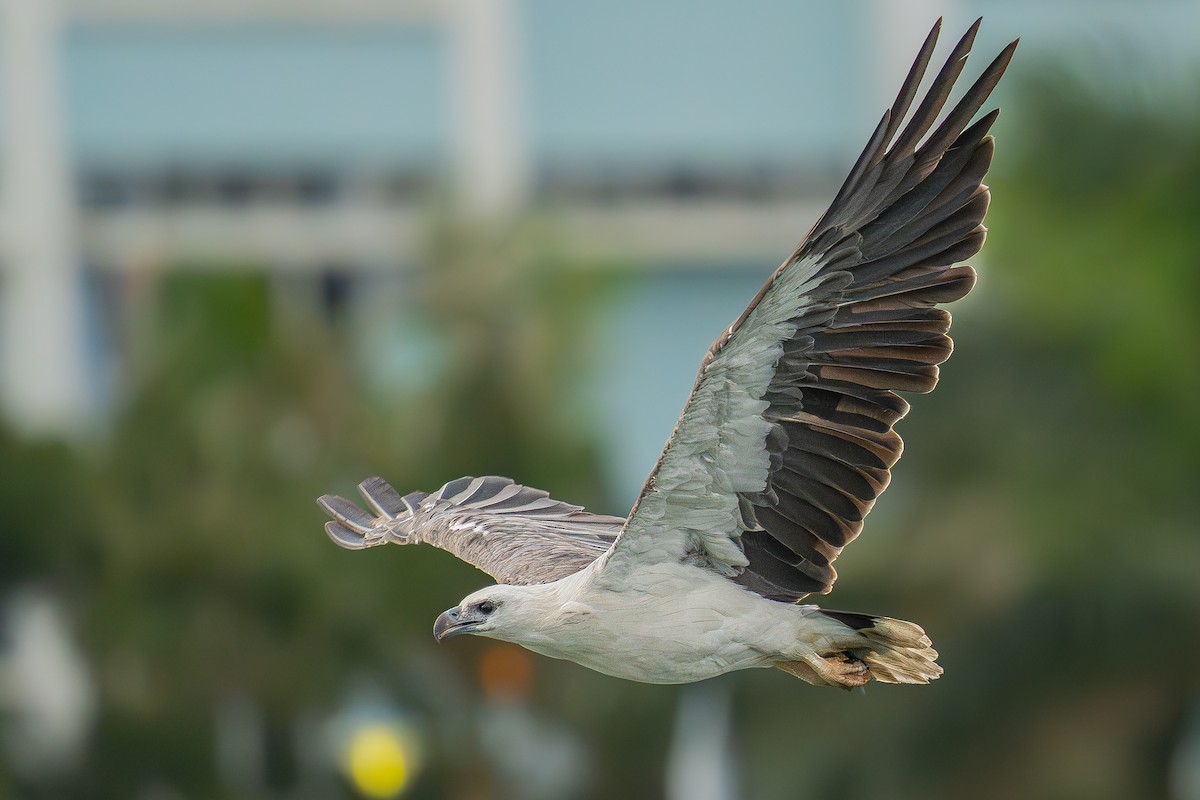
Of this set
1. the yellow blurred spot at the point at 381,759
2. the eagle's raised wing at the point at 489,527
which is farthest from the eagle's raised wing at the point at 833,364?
the yellow blurred spot at the point at 381,759

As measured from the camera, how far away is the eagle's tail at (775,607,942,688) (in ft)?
35.3

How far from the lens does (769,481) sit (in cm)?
1038

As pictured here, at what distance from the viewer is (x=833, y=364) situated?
396 inches

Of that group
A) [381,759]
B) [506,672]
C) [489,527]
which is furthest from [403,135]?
[489,527]

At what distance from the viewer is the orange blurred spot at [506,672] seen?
26.1 meters

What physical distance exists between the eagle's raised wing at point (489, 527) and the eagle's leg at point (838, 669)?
1342 millimetres

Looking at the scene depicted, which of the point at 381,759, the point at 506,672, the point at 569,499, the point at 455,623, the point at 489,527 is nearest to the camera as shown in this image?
the point at 455,623

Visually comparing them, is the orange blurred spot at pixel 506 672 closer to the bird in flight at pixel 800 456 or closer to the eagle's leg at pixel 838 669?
the bird in flight at pixel 800 456

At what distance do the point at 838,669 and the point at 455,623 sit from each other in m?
1.90

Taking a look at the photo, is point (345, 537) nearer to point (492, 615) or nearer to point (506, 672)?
point (492, 615)

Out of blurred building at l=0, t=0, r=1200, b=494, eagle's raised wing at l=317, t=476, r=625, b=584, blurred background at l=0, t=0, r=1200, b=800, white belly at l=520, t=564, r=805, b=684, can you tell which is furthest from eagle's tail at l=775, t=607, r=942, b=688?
blurred building at l=0, t=0, r=1200, b=494

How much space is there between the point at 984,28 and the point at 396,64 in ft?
39.5

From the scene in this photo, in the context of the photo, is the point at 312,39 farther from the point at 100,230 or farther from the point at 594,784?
the point at 594,784

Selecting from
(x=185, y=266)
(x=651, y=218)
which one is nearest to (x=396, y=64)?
(x=651, y=218)
